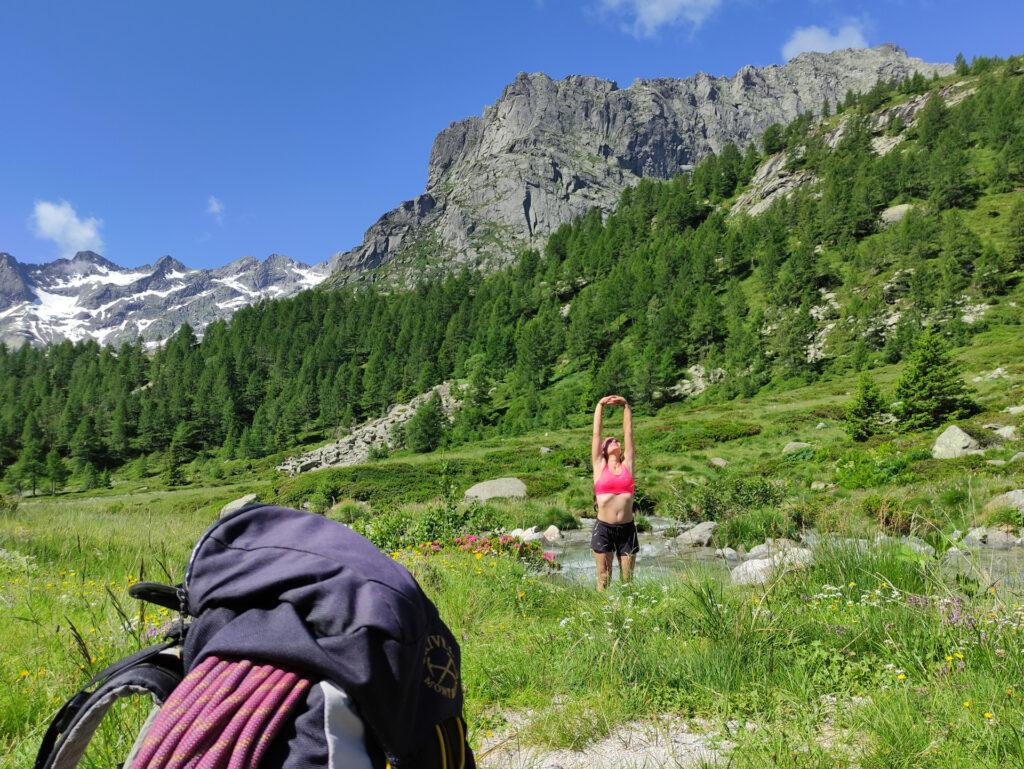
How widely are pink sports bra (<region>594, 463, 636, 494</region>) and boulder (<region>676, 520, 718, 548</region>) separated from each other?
6.67 m

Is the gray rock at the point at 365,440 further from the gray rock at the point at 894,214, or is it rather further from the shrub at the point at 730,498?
the gray rock at the point at 894,214

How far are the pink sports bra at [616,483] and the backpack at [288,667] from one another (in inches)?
227

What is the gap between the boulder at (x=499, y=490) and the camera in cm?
2389

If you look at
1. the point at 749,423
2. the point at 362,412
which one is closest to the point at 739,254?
the point at 749,423

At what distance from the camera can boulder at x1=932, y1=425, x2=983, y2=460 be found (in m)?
18.6

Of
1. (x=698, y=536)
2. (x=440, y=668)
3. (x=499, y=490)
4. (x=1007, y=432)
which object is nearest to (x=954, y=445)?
(x=1007, y=432)

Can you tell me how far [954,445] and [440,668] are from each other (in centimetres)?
2366

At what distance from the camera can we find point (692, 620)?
4.26 meters

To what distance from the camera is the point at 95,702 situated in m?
1.19

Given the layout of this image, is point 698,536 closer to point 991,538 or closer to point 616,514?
point 991,538

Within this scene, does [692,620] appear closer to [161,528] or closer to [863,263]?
[161,528]

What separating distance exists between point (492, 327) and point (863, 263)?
4994cm

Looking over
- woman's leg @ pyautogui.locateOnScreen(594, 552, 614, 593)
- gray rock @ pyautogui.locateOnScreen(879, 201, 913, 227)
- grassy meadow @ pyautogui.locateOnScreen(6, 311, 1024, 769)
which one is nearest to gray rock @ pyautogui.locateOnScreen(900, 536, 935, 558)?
grassy meadow @ pyautogui.locateOnScreen(6, 311, 1024, 769)

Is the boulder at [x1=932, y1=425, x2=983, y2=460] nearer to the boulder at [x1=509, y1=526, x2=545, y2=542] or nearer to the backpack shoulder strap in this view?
the boulder at [x1=509, y1=526, x2=545, y2=542]
